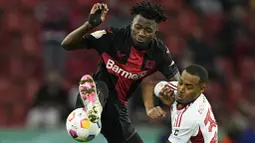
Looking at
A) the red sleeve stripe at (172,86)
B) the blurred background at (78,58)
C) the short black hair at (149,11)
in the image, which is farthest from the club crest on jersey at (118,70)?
the blurred background at (78,58)

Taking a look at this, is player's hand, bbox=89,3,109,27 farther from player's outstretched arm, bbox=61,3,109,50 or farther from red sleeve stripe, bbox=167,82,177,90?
red sleeve stripe, bbox=167,82,177,90

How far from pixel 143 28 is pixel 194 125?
3.12 feet

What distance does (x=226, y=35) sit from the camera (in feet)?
42.0

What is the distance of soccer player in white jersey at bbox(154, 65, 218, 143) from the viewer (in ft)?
19.1

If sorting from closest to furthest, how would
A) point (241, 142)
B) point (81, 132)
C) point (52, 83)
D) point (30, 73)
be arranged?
1. point (81, 132)
2. point (241, 142)
3. point (52, 83)
4. point (30, 73)

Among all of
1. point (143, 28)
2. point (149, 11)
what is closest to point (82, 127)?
point (143, 28)

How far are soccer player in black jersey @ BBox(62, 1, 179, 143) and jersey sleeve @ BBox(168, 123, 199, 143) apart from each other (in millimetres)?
325

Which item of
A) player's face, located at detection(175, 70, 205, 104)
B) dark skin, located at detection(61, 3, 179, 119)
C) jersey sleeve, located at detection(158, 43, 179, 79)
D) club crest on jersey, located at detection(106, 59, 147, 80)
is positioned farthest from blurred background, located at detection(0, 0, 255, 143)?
player's face, located at detection(175, 70, 205, 104)

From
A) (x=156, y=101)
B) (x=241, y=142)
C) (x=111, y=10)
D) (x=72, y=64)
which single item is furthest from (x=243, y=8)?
(x=156, y=101)

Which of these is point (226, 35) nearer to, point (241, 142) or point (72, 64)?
point (72, 64)

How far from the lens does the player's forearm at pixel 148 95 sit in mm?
6349

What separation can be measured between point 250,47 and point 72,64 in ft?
10.6

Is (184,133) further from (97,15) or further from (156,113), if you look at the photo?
(97,15)

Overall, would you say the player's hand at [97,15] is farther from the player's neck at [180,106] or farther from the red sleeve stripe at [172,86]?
the player's neck at [180,106]
